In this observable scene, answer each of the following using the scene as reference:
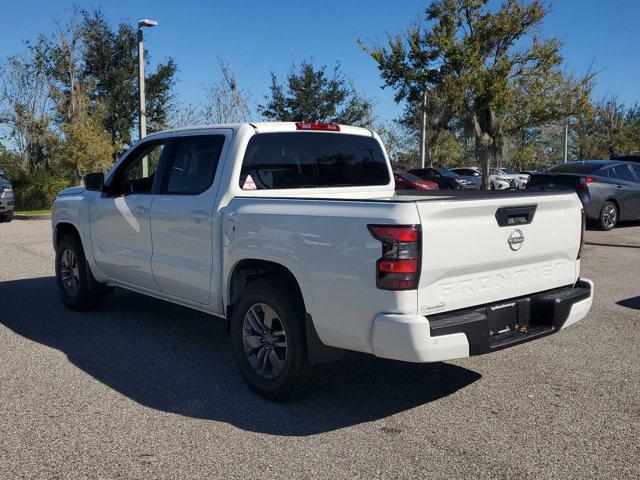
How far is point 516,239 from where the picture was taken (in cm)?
384

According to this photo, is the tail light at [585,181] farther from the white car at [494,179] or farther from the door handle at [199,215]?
the white car at [494,179]

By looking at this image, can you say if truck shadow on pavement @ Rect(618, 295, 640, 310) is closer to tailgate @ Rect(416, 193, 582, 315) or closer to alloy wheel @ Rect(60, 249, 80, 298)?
tailgate @ Rect(416, 193, 582, 315)

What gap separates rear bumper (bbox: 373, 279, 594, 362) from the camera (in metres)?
3.37

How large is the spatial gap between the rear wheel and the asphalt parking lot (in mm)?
8635

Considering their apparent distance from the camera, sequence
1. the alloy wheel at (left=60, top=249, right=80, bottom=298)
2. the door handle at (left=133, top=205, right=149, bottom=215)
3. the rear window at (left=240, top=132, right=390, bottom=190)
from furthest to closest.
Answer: the alloy wheel at (left=60, top=249, right=80, bottom=298)
the door handle at (left=133, top=205, right=149, bottom=215)
the rear window at (left=240, top=132, right=390, bottom=190)

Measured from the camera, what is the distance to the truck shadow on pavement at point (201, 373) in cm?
399

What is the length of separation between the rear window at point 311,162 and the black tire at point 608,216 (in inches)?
398

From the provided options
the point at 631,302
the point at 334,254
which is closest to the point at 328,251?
the point at 334,254

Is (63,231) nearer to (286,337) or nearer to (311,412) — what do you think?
(286,337)

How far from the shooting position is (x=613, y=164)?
14305mm

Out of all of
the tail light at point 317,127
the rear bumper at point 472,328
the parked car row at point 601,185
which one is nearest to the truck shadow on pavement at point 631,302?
the rear bumper at point 472,328

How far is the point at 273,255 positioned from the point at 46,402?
1787 millimetres

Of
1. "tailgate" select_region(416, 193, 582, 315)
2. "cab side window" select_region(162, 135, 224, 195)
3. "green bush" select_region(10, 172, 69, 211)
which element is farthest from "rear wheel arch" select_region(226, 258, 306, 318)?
"green bush" select_region(10, 172, 69, 211)

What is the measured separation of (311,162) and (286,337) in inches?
64.4
